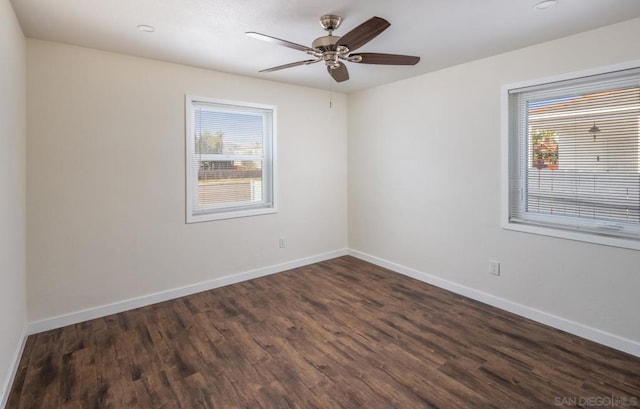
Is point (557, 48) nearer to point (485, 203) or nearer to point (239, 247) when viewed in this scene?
point (485, 203)

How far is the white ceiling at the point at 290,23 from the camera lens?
2.14 metres

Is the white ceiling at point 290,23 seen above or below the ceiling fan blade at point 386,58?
above

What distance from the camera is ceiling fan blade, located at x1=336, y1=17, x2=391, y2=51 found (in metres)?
1.85

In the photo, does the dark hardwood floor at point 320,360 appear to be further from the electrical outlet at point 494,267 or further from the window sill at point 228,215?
the window sill at point 228,215

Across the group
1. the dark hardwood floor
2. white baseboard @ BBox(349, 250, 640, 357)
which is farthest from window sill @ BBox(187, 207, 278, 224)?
white baseboard @ BBox(349, 250, 640, 357)

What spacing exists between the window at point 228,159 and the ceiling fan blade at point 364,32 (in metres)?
2.03

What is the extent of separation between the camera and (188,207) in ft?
11.6

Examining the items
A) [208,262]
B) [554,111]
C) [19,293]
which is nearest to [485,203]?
[554,111]

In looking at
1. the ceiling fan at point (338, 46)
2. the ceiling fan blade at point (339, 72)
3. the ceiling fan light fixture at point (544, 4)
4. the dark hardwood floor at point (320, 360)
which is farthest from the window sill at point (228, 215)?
the ceiling fan light fixture at point (544, 4)

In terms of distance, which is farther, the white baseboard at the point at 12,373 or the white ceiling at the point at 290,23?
the white ceiling at the point at 290,23

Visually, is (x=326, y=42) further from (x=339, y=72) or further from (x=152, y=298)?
(x=152, y=298)

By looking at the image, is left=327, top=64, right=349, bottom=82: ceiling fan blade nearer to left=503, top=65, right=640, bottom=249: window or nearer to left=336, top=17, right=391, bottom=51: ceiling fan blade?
left=336, top=17, right=391, bottom=51: ceiling fan blade

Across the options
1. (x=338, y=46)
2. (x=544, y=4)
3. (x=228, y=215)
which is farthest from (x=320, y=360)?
(x=544, y=4)

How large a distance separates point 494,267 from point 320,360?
6.49ft
